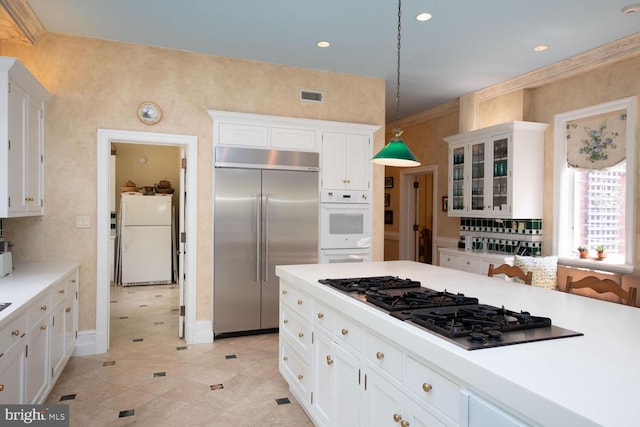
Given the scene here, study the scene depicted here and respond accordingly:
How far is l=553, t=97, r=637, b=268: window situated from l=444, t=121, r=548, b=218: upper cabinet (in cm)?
22

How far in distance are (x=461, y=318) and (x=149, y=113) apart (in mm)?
3648

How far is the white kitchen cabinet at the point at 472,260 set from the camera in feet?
16.0

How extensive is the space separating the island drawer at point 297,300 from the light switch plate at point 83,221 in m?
2.09

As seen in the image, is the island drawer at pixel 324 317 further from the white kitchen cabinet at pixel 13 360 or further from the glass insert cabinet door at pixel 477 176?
the glass insert cabinet door at pixel 477 176

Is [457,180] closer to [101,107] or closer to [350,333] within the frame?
[350,333]

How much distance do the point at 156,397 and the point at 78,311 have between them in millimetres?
1447

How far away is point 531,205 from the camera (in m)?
4.97

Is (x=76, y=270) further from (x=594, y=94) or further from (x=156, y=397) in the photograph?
(x=594, y=94)

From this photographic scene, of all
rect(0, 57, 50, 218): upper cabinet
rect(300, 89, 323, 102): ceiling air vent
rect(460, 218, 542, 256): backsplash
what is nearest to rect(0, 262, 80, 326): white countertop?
rect(0, 57, 50, 218): upper cabinet

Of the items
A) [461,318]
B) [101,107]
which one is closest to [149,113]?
[101,107]

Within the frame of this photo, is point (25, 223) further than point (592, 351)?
Yes

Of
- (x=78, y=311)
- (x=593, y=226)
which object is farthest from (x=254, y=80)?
(x=593, y=226)

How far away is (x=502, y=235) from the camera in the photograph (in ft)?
17.8

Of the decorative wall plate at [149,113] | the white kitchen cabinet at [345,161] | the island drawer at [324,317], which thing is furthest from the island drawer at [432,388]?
the decorative wall plate at [149,113]
